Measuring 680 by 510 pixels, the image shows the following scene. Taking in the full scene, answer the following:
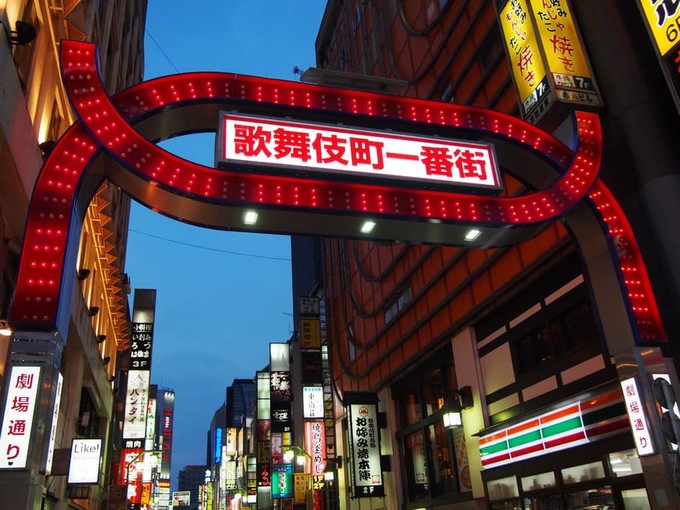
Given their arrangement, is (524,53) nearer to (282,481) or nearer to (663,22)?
(663,22)

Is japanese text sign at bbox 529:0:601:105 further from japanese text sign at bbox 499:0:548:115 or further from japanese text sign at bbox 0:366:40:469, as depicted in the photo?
japanese text sign at bbox 0:366:40:469

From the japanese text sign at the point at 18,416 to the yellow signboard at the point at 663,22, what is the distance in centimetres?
1160

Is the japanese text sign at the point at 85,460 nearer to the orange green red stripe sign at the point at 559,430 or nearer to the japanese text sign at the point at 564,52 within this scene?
the orange green red stripe sign at the point at 559,430

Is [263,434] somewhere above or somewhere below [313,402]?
above

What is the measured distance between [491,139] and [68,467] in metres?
17.0

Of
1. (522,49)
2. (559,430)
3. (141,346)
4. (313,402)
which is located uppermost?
(141,346)

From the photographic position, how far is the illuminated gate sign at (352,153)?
940 cm

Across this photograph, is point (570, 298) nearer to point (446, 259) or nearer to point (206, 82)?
point (446, 259)

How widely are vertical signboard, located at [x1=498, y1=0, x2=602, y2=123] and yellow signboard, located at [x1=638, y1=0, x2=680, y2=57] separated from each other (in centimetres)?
173

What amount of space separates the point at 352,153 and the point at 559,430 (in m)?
9.04

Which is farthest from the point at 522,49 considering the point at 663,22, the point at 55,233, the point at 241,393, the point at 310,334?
the point at 241,393

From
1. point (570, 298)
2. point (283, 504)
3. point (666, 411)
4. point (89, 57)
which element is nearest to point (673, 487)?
point (666, 411)

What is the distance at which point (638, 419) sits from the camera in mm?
9625

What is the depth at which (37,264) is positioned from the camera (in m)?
7.12
